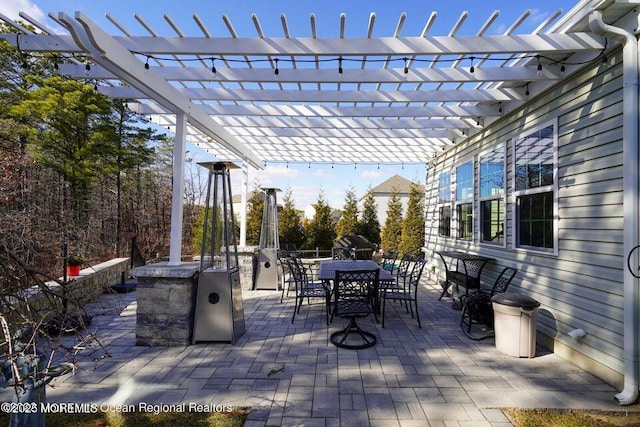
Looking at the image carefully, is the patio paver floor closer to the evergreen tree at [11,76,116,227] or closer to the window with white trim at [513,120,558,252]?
the window with white trim at [513,120,558,252]

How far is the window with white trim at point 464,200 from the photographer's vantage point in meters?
A: 6.18

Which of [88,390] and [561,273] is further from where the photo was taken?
[561,273]

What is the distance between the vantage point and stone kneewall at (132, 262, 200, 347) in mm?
3521

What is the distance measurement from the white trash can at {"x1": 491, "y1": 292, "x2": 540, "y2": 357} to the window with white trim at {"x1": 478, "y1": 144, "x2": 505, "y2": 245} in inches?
61.2

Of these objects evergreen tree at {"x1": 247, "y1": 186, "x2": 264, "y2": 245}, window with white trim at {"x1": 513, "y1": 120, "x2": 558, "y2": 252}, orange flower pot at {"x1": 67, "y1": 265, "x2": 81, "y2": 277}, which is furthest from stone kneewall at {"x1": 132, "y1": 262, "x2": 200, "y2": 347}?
evergreen tree at {"x1": 247, "y1": 186, "x2": 264, "y2": 245}

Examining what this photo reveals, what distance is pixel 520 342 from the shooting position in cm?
340

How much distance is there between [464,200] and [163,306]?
571cm

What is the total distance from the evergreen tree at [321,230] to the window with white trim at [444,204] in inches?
190

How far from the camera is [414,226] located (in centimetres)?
1132

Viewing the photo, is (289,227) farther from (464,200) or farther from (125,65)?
(125,65)

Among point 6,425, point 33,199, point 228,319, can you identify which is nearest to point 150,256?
point 33,199

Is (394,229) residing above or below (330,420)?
above

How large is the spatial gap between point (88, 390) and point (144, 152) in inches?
376

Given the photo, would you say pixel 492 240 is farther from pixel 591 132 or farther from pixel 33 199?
pixel 33 199
